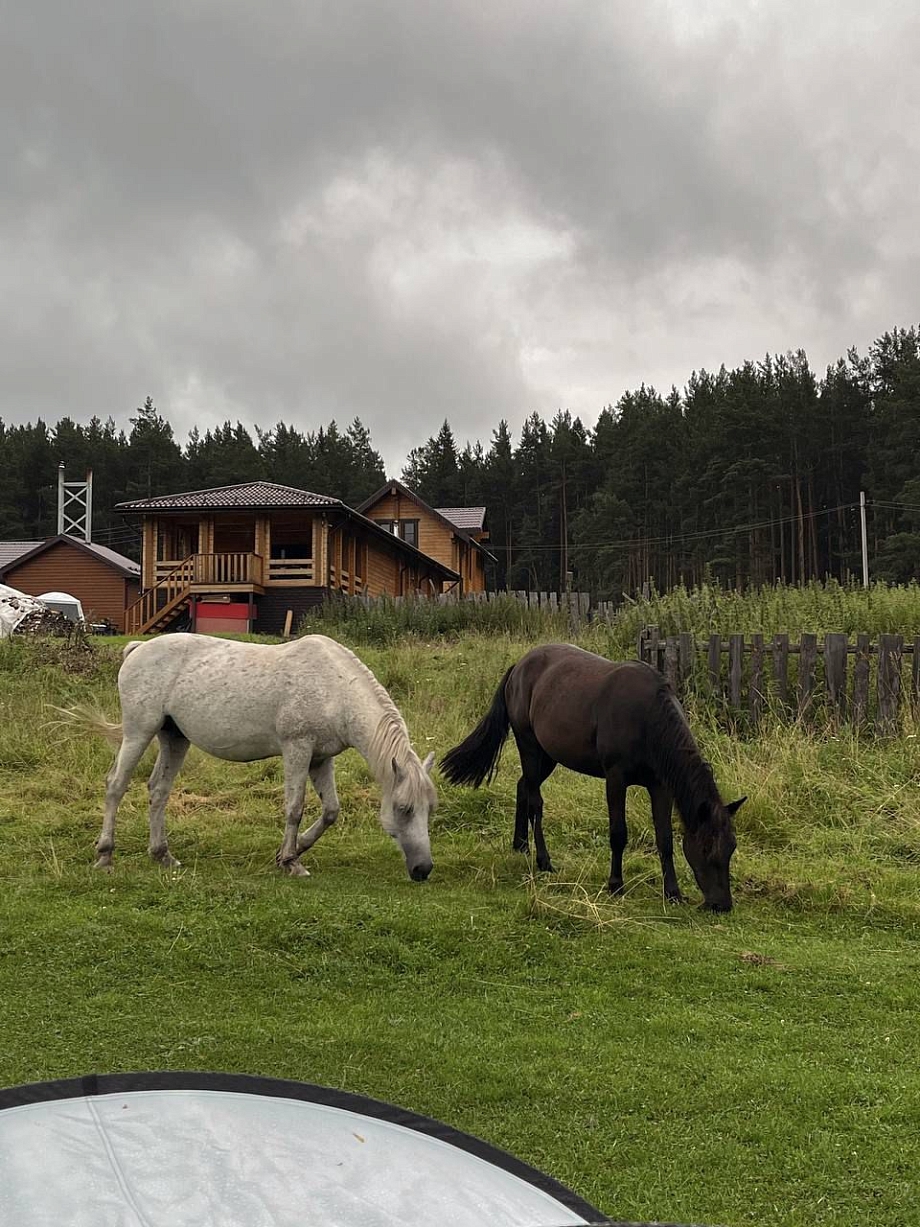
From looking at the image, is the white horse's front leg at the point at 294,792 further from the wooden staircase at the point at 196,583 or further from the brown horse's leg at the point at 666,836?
the wooden staircase at the point at 196,583

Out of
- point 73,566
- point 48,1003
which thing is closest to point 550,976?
point 48,1003

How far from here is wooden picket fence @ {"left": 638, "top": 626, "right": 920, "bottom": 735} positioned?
31.5 ft

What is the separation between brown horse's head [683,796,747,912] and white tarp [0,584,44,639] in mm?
16826

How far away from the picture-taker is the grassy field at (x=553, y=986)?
3.01m

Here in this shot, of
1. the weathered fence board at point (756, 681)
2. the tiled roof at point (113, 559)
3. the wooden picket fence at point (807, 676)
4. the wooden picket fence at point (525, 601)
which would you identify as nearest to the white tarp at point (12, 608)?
the wooden picket fence at point (525, 601)

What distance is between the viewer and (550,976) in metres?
4.55

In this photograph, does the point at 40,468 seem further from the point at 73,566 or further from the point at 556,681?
the point at 556,681

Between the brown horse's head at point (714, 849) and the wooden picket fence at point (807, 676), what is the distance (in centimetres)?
424

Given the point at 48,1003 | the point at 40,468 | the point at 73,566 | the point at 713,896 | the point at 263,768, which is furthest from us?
the point at 40,468

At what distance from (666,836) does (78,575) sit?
129ft

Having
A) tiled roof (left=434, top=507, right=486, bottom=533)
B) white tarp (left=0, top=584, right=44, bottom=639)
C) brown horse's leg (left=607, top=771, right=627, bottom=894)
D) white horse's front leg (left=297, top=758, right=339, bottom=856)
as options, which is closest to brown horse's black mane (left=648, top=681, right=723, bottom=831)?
brown horse's leg (left=607, top=771, right=627, bottom=894)

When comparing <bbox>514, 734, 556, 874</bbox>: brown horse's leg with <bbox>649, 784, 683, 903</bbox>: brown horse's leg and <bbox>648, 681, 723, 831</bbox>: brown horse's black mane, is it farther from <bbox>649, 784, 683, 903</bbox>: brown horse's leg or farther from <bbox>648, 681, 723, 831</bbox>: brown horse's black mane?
<bbox>648, 681, 723, 831</bbox>: brown horse's black mane

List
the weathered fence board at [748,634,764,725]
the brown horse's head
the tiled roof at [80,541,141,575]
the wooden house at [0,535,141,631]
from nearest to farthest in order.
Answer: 1. the brown horse's head
2. the weathered fence board at [748,634,764,725]
3. the tiled roof at [80,541,141,575]
4. the wooden house at [0,535,141,631]

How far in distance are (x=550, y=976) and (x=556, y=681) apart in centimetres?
259
